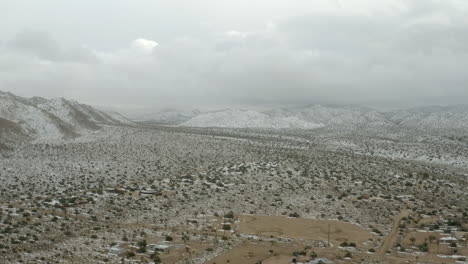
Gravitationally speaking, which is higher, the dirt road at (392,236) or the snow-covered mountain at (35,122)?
the snow-covered mountain at (35,122)

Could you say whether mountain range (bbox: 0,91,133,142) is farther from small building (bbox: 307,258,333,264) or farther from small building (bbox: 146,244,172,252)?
small building (bbox: 307,258,333,264)

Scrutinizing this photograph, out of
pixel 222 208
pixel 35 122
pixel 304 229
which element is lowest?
pixel 304 229

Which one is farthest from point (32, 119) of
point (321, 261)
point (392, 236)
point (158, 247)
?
point (392, 236)

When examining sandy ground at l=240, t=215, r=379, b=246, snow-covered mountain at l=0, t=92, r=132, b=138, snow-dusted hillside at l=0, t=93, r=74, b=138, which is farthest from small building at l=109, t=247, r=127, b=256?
snow-dusted hillside at l=0, t=93, r=74, b=138

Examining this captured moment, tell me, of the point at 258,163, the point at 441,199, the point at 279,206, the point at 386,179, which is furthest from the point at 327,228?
the point at 258,163

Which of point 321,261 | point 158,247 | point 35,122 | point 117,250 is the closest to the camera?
point 321,261

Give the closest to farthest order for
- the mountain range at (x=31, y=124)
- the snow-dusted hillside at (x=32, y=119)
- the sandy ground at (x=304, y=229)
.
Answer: the sandy ground at (x=304, y=229) → the mountain range at (x=31, y=124) → the snow-dusted hillside at (x=32, y=119)

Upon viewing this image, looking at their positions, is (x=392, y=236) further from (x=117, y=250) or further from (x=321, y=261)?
(x=117, y=250)

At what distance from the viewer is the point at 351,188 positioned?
4134cm

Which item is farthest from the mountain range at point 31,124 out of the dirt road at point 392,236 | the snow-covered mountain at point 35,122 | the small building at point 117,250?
the dirt road at point 392,236

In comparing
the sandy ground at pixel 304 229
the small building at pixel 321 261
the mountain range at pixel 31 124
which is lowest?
the sandy ground at pixel 304 229

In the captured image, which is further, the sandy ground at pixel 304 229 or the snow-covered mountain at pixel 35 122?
the snow-covered mountain at pixel 35 122

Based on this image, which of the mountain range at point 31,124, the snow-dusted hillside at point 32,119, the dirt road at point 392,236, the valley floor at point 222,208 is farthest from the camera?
the snow-dusted hillside at point 32,119

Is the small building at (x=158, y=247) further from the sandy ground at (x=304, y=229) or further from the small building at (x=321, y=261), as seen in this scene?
the small building at (x=321, y=261)
